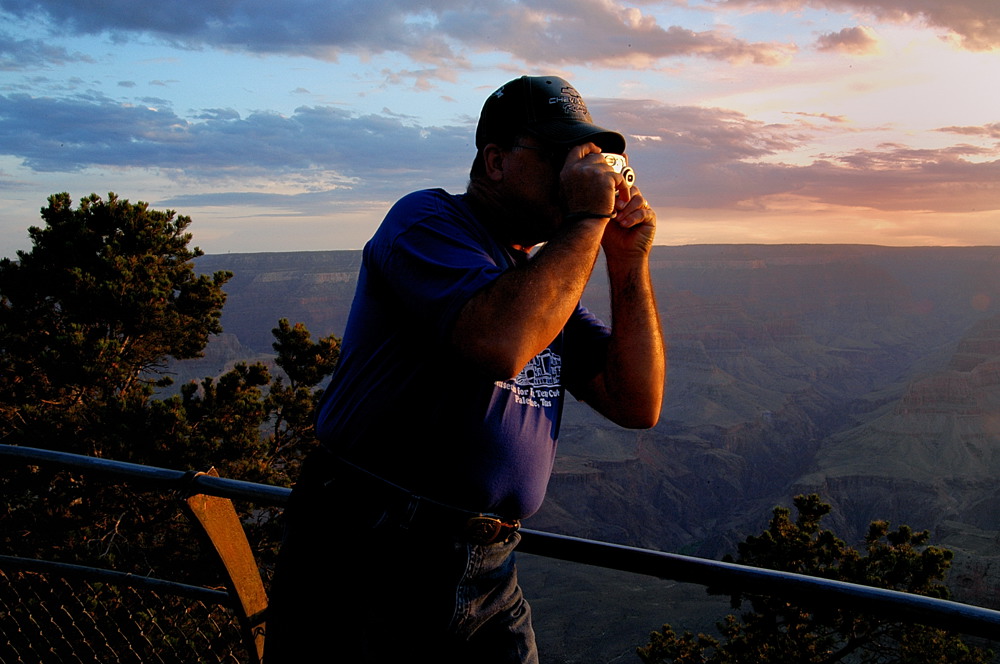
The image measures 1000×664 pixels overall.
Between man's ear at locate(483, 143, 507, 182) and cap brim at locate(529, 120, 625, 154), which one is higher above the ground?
cap brim at locate(529, 120, 625, 154)

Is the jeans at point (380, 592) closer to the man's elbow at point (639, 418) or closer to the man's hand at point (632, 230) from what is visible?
the man's elbow at point (639, 418)

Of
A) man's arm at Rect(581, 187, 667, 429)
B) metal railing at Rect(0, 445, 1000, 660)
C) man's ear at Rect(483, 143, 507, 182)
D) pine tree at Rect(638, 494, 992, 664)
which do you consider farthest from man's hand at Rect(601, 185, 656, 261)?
pine tree at Rect(638, 494, 992, 664)

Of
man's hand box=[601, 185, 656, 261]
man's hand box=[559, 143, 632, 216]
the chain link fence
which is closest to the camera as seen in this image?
man's hand box=[559, 143, 632, 216]

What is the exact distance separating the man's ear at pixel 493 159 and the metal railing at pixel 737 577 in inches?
37.7

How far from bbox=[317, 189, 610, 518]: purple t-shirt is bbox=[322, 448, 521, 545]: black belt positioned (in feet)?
0.07

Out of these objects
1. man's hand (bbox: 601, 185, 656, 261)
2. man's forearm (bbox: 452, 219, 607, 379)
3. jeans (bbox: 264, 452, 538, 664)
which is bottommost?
jeans (bbox: 264, 452, 538, 664)

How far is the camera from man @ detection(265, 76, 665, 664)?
61.6 inches

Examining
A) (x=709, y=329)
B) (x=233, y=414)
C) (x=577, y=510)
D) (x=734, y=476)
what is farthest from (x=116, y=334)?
(x=709, y=329)

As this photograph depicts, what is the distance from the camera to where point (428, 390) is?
166 cm

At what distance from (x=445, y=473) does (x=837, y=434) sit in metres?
122

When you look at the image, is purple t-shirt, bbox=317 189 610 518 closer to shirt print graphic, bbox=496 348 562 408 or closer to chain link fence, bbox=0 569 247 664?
shirt print graphic, bbox=496 348 562 408

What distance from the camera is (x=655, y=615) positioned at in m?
48.3

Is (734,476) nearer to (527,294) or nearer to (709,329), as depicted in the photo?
(709,329)

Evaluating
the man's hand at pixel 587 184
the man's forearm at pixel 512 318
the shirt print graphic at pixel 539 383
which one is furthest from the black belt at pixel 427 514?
the man's hand at pixel 587 184
